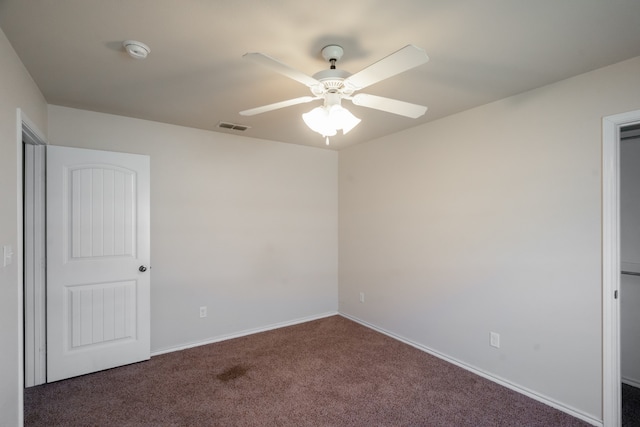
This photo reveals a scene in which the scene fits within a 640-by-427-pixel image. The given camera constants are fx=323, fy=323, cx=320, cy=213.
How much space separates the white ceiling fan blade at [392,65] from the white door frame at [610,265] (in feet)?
5.52

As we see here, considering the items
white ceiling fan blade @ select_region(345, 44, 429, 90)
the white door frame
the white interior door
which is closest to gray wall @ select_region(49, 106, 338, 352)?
the white interior door

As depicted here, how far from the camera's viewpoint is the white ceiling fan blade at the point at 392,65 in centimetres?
132

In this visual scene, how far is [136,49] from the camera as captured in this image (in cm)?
187

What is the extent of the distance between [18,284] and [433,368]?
3228 mm

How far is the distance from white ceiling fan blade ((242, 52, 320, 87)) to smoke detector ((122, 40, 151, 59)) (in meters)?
0.73

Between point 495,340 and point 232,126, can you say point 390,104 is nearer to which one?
point 232,126

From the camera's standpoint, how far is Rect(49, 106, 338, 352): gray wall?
330cm

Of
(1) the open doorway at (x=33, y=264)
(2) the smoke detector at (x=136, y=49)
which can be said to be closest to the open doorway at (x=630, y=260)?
(2) the smoke detector at (x=136, y=49)

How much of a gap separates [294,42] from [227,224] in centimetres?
241

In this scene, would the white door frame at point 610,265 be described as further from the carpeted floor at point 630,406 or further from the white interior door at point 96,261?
the white interior door at point 96,261

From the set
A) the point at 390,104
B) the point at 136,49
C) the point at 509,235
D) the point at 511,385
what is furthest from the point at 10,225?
the point at 511,385

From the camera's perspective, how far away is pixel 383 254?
3908 millimetres

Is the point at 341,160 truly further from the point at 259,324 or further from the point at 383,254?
the point at 259,324

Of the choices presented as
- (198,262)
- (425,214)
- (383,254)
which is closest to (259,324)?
(198,262)
